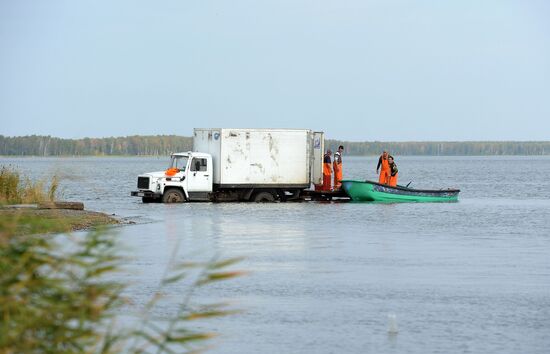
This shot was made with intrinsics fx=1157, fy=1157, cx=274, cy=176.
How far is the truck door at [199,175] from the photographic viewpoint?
40125mm

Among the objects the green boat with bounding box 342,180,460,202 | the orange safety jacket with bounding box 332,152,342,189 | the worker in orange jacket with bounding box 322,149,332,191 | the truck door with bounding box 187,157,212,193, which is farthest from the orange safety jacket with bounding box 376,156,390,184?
the truck door with bounding box 187,157,212,193

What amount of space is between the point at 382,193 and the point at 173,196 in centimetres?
802

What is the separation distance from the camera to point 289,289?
16.6 metres

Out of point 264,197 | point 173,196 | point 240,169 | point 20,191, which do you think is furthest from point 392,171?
point 20,191

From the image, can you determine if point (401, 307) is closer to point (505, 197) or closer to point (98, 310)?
point (98, 310)

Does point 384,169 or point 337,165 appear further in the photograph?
point 384,169

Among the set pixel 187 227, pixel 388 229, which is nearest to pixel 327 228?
pixel 388 229

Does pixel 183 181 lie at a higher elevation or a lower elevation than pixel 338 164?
lower

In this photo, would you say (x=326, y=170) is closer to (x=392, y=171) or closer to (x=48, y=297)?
(x=392, y=171)

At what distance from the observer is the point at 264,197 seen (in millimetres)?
41594

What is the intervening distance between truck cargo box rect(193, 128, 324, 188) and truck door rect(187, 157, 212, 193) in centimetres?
42

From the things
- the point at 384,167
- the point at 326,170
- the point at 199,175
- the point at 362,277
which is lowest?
the point at 362,277

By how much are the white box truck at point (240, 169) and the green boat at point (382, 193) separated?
4.20 feet

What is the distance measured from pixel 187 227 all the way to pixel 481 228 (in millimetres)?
8360
